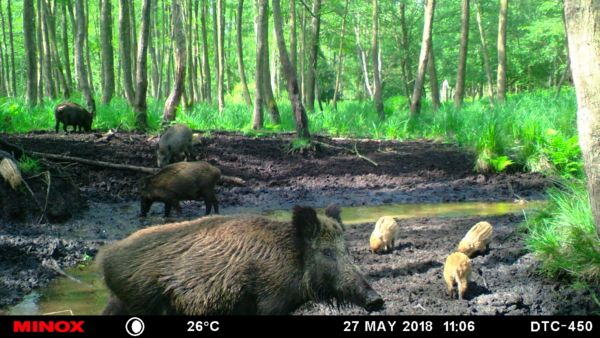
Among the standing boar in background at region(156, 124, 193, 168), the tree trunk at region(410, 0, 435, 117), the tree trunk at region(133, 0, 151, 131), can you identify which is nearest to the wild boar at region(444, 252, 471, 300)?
the standing boar in background at region(156, 124, 193, 168)

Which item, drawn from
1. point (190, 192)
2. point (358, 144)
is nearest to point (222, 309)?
point (190, 192)

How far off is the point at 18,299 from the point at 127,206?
4.68 m

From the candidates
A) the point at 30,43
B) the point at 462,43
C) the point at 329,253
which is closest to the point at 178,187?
the point at 329,253

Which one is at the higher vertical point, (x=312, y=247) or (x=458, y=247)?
(x=312, y=247)

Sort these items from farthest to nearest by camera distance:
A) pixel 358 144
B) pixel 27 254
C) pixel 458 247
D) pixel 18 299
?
pixel 358 144 < pixel 27 254 < pixel 458 247 < pixel 18 299

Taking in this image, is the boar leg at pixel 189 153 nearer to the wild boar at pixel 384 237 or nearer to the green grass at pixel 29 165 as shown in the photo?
the green grass at pixel 29 165

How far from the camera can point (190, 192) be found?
29.9ft

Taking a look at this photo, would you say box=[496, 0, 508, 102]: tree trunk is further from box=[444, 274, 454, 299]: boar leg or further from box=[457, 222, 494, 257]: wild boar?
box=[444, 274, 454, 299]: boar leg

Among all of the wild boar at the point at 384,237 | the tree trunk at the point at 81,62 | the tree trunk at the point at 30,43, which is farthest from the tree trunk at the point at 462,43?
the wild boar at the point at 384,237
